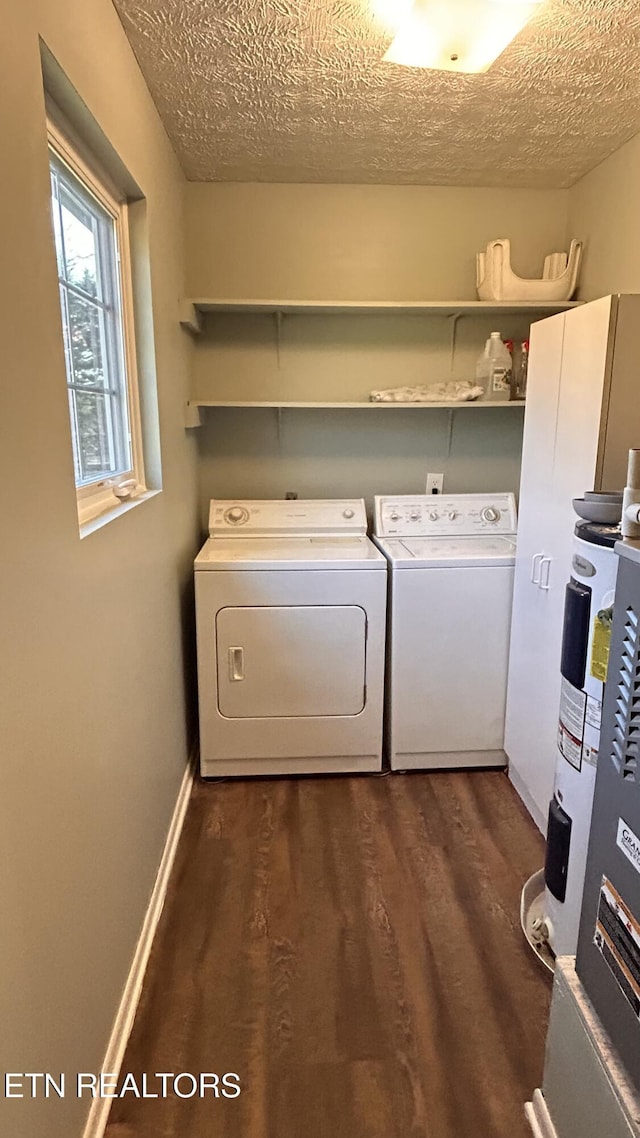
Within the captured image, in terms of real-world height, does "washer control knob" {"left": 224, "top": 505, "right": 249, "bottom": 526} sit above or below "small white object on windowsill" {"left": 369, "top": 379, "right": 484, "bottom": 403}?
below

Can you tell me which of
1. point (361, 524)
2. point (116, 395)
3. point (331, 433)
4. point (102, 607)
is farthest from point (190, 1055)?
point (331, 433)

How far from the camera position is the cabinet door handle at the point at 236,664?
8.09ft

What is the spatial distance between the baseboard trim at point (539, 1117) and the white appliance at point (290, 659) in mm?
1324

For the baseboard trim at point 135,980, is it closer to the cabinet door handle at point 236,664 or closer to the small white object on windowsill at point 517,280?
the cabinet door handle at point 236,664

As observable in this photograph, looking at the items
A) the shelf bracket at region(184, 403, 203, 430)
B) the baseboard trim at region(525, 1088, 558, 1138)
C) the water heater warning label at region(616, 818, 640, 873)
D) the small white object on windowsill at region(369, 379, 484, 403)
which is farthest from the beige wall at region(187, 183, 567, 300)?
the baseboard trim at region(525, 1088, 558, 1138)

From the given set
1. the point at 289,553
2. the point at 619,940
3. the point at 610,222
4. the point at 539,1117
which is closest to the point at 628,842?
the point at 619,940

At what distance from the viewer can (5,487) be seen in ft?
2.95

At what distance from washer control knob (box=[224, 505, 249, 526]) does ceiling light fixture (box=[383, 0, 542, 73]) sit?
1.65m

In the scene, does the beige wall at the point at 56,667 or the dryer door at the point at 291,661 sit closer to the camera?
the beige wall at the point at 56,667

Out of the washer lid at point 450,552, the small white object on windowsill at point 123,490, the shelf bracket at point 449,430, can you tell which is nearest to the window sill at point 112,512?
the small white object on windowsill at point 123,490

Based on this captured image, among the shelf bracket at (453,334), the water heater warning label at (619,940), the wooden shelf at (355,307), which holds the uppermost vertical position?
the wooden shelf at (355,307)

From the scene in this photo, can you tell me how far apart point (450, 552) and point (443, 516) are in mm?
373

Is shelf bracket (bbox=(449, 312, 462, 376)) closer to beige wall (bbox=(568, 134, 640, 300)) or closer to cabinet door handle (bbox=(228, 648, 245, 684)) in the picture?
beige wall (bbox=(568, 134, 640, 300))

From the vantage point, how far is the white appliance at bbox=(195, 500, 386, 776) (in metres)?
2.42
